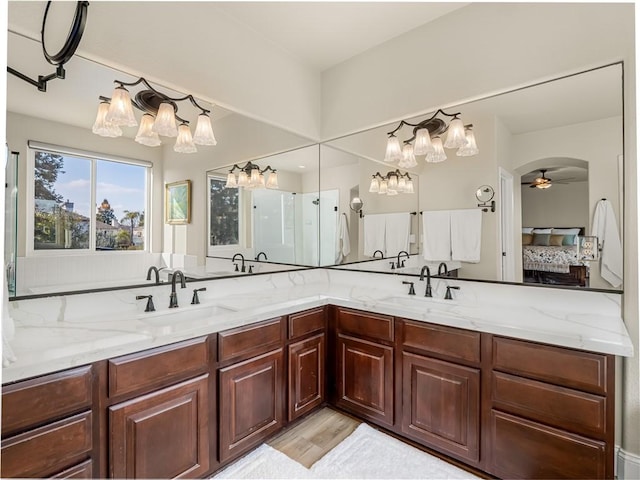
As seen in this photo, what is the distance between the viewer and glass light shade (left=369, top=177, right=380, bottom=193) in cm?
271

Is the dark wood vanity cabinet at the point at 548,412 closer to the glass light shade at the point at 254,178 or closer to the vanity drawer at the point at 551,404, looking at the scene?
the vanity drawer at the point at 551,404

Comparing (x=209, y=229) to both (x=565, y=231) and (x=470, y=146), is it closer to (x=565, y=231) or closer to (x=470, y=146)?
(x=470, y=146)

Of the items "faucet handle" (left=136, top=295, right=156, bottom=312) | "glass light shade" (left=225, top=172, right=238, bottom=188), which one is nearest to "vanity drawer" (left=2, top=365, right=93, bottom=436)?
"faucet handle" (left=136, top=295, right=156, bottom=312)

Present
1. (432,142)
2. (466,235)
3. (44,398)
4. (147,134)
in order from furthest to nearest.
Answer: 1. (432,142)
2. (466,235)
3. (147,134)
4. (44,398)

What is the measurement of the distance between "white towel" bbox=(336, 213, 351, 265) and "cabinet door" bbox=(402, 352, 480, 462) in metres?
1.17

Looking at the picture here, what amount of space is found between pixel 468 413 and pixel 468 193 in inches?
54.4

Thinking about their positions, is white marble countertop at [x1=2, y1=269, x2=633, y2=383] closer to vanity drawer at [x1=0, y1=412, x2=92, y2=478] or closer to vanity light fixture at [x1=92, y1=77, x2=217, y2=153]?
vanity drawer at [x1=0, y1=412, x2=92, y2=478]

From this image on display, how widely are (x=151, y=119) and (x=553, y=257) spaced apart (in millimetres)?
2546

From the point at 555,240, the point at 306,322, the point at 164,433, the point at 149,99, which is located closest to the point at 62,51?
the point at 149,99

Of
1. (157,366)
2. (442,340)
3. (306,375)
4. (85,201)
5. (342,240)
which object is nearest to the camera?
(157,366)

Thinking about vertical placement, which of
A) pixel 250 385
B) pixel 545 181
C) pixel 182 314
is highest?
pixel 545 181

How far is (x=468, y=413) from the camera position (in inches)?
65.3

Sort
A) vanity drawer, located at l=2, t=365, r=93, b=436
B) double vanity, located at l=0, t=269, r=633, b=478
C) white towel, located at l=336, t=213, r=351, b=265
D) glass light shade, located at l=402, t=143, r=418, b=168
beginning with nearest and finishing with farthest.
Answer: vanity drawer, located at l=2, t=365, r=93, b=436
double vanity, located at l=0, t=269, r=633, b=478
glass light shade, located at l=402, t=143, r=418, b=168
white towel, located at l=336, t=213, r=351, b=265

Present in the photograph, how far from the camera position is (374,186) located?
2.72m
